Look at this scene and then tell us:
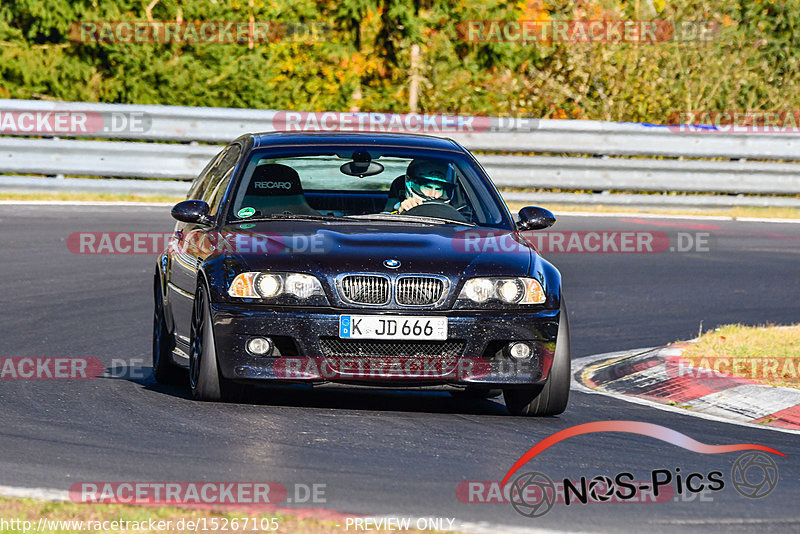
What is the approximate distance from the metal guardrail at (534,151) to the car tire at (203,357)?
11.2 meters

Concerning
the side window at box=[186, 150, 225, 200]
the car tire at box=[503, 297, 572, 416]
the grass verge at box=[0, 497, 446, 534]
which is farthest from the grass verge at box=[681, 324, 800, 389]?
the grass verge at box=[0, 497, 446, 534]

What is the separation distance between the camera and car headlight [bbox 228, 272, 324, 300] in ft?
24.9

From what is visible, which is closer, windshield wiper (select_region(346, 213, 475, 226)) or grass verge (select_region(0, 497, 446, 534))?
grass verge (select_region(0, 497, 446, 534))

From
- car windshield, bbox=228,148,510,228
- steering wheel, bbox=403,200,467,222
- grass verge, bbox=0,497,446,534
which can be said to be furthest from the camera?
Answer: steering wheel, bbox=403,200,467,222

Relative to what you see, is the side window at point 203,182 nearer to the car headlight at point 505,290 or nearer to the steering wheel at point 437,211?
the steering wheel at point 437,211

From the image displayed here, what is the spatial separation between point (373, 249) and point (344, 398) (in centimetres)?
118

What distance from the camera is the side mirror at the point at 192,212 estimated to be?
8578 mm

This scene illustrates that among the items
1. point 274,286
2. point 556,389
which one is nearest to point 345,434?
point 274,286

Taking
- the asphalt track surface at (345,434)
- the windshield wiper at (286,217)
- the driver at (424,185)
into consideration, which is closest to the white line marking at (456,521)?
the asphalt track surface at (345,434)

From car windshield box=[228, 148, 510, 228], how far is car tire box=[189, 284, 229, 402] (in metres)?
0.78

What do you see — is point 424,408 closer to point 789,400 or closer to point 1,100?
point 789,400

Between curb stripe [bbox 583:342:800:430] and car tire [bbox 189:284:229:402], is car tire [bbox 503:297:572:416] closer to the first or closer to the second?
curb stripe [bbox 583:342:800:430]

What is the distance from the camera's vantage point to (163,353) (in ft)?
29.5

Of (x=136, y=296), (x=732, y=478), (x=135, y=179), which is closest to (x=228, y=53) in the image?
(x=135, y=179)
